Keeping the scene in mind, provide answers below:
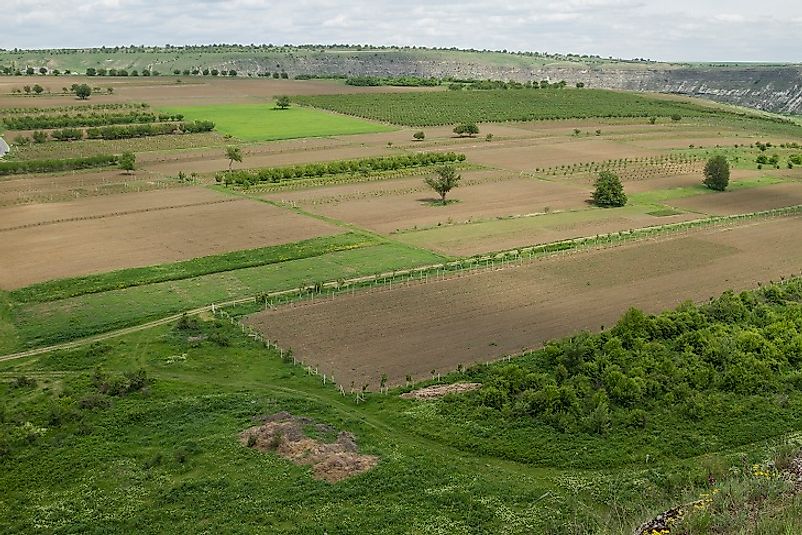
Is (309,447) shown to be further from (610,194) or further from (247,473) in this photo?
(610,194)

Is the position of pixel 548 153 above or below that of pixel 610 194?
above

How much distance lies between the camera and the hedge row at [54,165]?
96.2 meters

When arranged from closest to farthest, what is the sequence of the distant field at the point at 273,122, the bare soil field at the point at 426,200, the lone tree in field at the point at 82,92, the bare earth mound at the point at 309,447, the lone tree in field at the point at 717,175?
the bare earth mound at the point at 309,447, the bare soil field at the point at 426,200, the lone tree in field at the point at 717,175, the distant field at the point at 273,122, the lone tree in field at the point at 82,92

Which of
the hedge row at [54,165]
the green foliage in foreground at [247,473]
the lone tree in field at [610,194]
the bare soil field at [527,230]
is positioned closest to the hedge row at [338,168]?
the hedge row at [54,165]

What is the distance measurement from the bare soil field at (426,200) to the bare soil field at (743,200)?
38.5ft

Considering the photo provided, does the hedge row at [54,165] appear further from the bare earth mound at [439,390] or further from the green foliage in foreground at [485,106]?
the bare earth mound at [439,390]

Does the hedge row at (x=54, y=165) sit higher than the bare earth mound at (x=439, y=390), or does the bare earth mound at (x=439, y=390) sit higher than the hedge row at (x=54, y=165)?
the hedge row at (x=54, y=165)

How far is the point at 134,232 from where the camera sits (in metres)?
69.6

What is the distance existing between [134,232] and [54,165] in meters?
36.8

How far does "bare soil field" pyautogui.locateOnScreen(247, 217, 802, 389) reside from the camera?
145ft

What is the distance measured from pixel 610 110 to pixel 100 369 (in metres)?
153

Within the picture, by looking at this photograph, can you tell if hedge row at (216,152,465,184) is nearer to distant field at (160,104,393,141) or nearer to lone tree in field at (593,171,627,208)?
lone tree in field at (593,171,627,208)

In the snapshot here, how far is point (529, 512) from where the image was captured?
2983cm

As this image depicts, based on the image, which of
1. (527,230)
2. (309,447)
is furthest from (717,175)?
(309,447)
